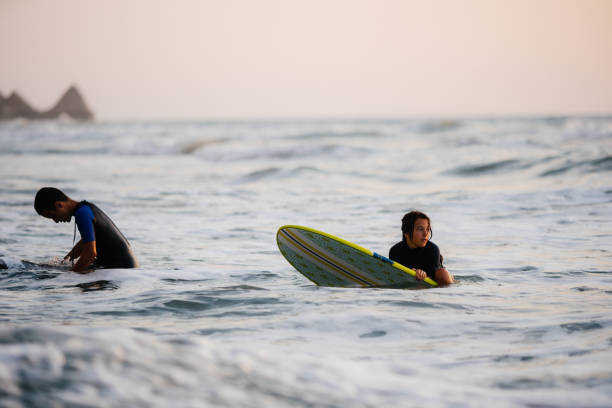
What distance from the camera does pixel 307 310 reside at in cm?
501

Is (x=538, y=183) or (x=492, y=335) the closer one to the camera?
(x=492, y=335)

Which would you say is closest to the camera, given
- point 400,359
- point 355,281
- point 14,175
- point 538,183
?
point 400,359

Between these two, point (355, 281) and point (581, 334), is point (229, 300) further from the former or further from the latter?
point (581, 334)

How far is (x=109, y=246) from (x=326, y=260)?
2.20 meters

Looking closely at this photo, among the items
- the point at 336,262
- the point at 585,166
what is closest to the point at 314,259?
the point at 336,262

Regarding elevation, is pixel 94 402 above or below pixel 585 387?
above

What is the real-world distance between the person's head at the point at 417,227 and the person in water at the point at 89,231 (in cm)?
289

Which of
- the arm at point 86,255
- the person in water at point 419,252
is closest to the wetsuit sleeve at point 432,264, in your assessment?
the person in water at point 419,252

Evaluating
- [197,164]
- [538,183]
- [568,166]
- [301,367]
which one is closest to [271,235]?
[301,367]

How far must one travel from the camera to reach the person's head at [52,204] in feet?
18.5

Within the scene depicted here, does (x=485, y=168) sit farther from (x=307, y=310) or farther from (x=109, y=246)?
(x=307, y=310)

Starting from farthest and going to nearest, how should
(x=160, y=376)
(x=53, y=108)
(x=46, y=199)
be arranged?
(x=53, y=108), (x=46, y=199), (x=160, y=376)

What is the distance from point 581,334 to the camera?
425cm

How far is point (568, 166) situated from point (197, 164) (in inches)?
544
